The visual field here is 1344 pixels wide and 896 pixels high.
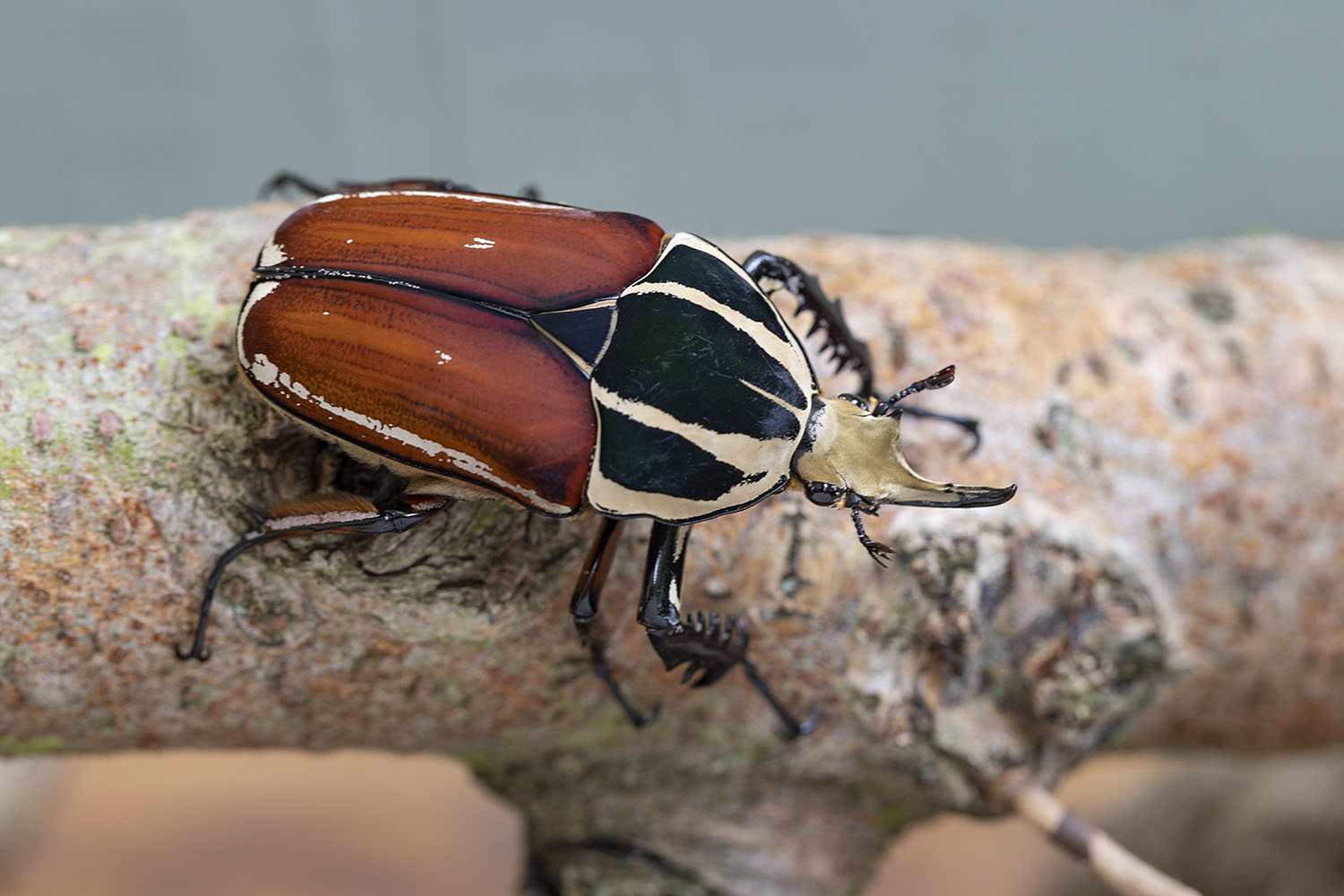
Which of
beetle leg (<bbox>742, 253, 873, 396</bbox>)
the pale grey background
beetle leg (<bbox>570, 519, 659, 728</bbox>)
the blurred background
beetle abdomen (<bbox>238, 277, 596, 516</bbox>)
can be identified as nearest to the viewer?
beetle abdomen (<bbox>238, 277, 596, 516</bbox>)

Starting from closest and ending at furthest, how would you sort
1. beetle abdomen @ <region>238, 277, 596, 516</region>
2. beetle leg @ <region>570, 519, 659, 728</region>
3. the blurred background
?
beetle abdomen @ <region>238, 277, 596, 516</region> → beetle leg @ <region>570, 519, 659, 728</region> → the blurred background

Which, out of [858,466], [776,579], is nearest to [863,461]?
[858,466]

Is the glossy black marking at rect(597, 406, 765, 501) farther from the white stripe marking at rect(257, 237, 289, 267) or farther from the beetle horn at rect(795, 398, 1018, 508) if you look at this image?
the white stripe marking at rect(257, 237, 289, 267)

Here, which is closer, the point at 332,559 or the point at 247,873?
the point at 332,559

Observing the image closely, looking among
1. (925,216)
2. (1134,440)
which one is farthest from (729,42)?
(1134,440)

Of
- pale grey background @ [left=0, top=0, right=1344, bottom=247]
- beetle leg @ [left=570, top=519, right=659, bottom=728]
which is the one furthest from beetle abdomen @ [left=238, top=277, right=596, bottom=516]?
pale grey background @ [left=0, top=0, right=1344, bottom=247]

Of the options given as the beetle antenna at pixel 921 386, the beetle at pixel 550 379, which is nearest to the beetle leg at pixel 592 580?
the beetle at pixel 550 379

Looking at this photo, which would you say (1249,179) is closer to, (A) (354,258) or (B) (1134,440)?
(B) (1134,440)
